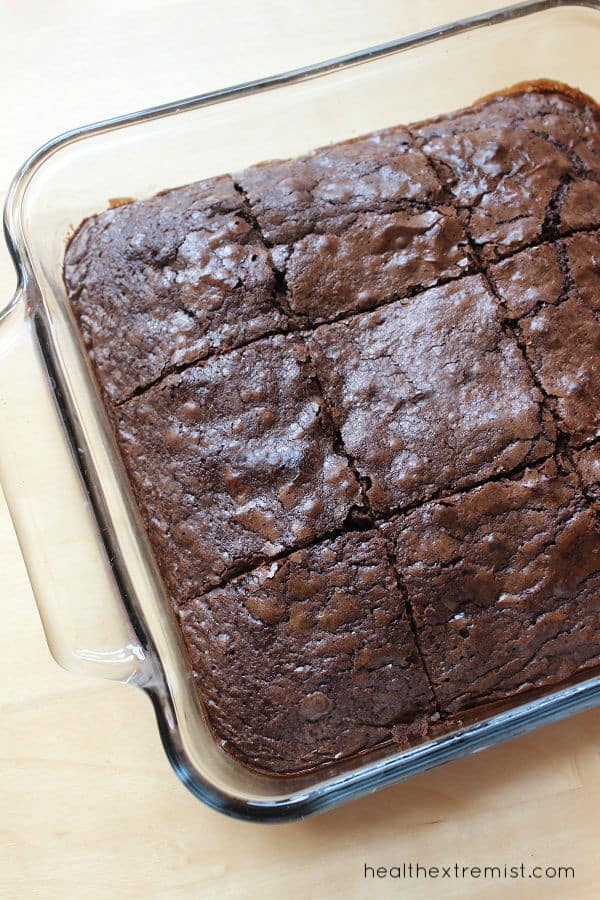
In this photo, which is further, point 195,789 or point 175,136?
point 175,136

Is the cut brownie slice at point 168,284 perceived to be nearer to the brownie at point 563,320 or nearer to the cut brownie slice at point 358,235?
the cut brownie slice at point 358,235

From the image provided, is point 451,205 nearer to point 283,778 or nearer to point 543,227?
point 543,227

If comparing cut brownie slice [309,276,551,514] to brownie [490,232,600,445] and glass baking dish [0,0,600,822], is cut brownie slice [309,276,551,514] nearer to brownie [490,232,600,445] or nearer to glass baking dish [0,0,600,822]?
brownie [490,232,600,445]

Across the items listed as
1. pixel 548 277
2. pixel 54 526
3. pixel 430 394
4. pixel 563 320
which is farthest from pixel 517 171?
pixel 54 526

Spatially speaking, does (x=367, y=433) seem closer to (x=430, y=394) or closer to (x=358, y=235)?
(x=430, y=394)

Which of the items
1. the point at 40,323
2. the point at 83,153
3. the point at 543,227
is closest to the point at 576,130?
the point at 543,227
